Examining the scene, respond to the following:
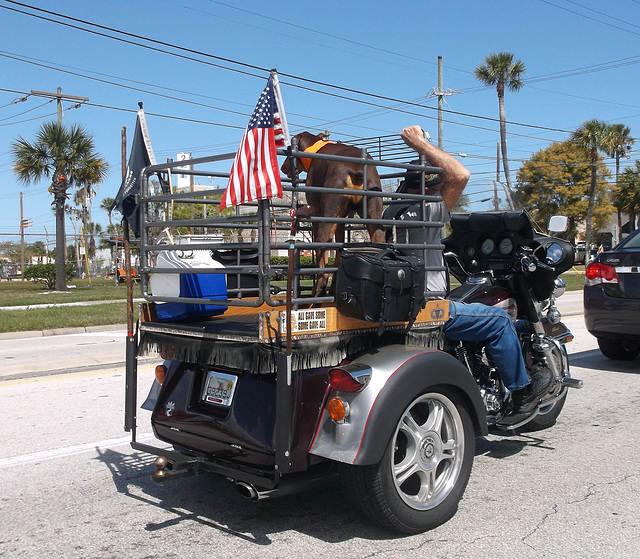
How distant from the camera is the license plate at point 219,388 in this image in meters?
3.87

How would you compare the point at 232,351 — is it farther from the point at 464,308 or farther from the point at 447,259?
the point at 447,259

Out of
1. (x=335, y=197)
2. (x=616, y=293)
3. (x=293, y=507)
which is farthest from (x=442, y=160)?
(x=616, y=293)

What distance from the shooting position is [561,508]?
4180 mm

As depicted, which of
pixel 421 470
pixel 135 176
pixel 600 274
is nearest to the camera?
pixel 421 470

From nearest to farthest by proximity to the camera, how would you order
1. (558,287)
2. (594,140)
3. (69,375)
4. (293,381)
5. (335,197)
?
(293,381) → (335,197) → (558,287) → (69,375) → (594,140)

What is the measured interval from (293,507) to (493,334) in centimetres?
169

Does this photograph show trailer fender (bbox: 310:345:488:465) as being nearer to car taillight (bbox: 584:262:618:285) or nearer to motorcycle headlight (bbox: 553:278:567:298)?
motorcycle headlight (bbox: 553:278:567:298)

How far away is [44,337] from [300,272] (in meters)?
12.7

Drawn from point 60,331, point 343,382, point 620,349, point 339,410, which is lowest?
point 60,331

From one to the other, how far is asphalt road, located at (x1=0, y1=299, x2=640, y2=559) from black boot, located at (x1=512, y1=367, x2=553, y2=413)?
457 mm

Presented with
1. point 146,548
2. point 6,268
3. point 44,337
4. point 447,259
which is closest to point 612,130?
point 44,337

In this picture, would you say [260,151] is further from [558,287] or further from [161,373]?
[558,287]

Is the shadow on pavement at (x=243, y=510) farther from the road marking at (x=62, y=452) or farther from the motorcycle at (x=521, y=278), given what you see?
the motorcycle at (x=521, y=278)

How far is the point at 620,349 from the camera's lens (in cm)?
927
